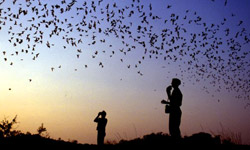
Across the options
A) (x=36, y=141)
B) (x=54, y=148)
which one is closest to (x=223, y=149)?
(x=54, y=148)

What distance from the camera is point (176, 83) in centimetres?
972

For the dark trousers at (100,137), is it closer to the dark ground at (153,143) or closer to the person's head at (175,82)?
the dark ground at (153,143)

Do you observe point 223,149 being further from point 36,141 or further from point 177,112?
point 36,141

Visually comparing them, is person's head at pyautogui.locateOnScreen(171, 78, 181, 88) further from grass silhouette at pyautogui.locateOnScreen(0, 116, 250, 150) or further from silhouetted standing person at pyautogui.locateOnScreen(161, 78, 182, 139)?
grass silhouette at pyautogui.locateOnScreen(0, 116, 250, 150)

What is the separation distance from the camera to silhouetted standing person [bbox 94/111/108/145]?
12.5 meters

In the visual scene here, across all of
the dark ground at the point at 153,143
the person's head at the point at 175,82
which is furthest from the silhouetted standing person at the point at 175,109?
the dark ground at the point at 153,143

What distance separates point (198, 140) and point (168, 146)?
1.45 m

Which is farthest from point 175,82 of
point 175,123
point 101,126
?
point 101,126

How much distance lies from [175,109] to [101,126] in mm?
4016

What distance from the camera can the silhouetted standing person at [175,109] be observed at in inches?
376

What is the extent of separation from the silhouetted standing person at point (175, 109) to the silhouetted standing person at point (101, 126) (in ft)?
11.9

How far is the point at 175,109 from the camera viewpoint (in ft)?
31.6

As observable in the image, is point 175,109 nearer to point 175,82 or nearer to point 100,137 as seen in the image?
point 175,82

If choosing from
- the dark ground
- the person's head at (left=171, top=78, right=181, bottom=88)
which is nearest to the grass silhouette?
the dark ground
